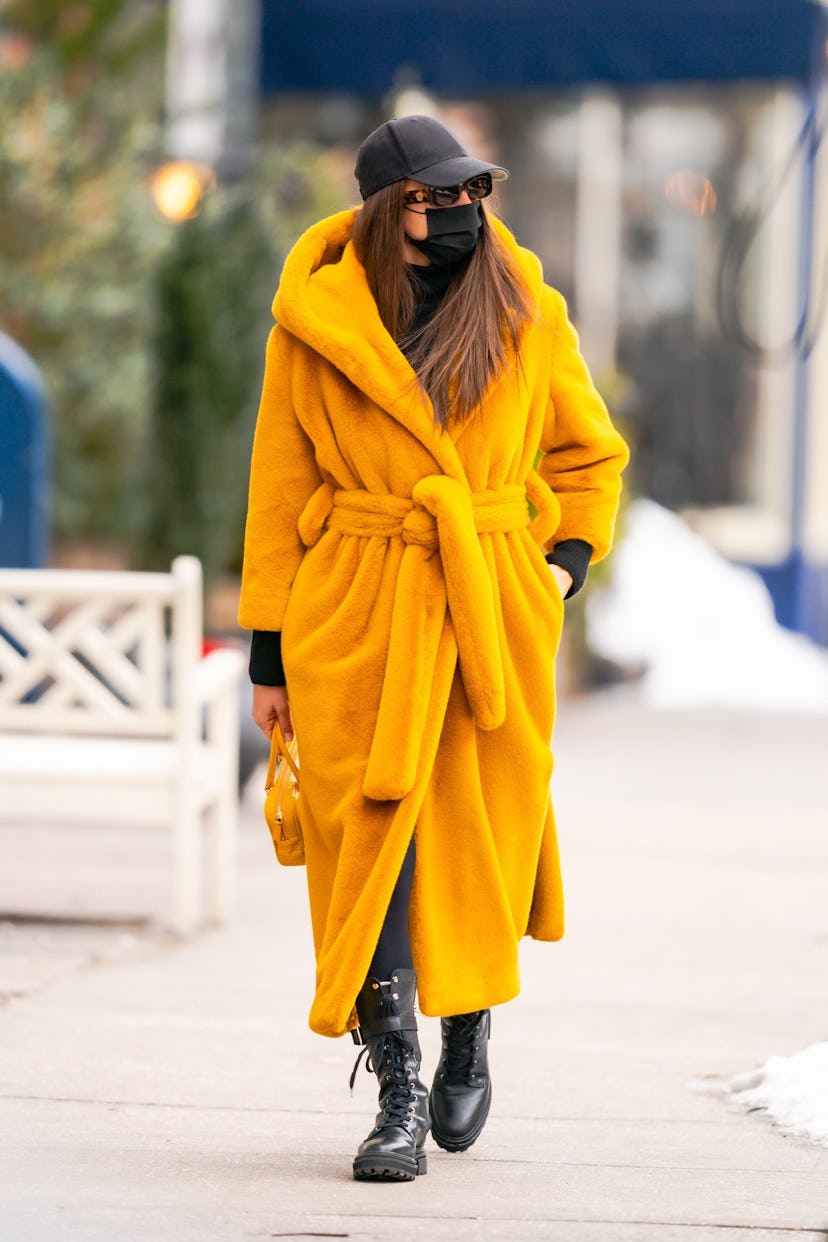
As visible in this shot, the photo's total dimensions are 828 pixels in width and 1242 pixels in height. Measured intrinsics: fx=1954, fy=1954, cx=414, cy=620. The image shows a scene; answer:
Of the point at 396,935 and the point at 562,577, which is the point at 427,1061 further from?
the point at 562,577

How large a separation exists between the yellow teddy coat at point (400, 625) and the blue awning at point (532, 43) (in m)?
9.45

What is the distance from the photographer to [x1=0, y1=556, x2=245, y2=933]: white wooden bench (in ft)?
17.7

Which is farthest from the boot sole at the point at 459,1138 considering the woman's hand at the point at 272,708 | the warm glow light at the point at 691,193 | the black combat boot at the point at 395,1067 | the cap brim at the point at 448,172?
the warm glow light at the point at 691,193

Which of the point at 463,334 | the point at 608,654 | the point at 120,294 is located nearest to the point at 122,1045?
the point at 463,334

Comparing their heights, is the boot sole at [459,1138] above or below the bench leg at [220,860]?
above

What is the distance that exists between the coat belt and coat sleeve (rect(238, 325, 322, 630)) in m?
0.14

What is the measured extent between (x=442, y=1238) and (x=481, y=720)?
33.7 inches

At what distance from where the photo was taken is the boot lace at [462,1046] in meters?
3.47

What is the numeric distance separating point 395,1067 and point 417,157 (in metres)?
1.54

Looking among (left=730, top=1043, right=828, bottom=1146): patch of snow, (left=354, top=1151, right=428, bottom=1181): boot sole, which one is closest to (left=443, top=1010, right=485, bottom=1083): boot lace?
(left=354, top=1151, right=428, bottom=1181): boot sole

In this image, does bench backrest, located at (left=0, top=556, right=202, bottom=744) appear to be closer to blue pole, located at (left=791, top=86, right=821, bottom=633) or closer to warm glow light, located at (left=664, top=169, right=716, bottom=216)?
blue pole, located at (left=791, top=86, right=821, bottom=633)

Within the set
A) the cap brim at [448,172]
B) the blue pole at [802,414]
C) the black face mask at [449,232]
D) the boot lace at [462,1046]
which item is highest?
the cap brim at [448,172]

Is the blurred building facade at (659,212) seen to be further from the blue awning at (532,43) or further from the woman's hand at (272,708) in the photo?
the woman's hand at (272,708)

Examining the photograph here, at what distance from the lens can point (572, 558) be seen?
11.7 feet
